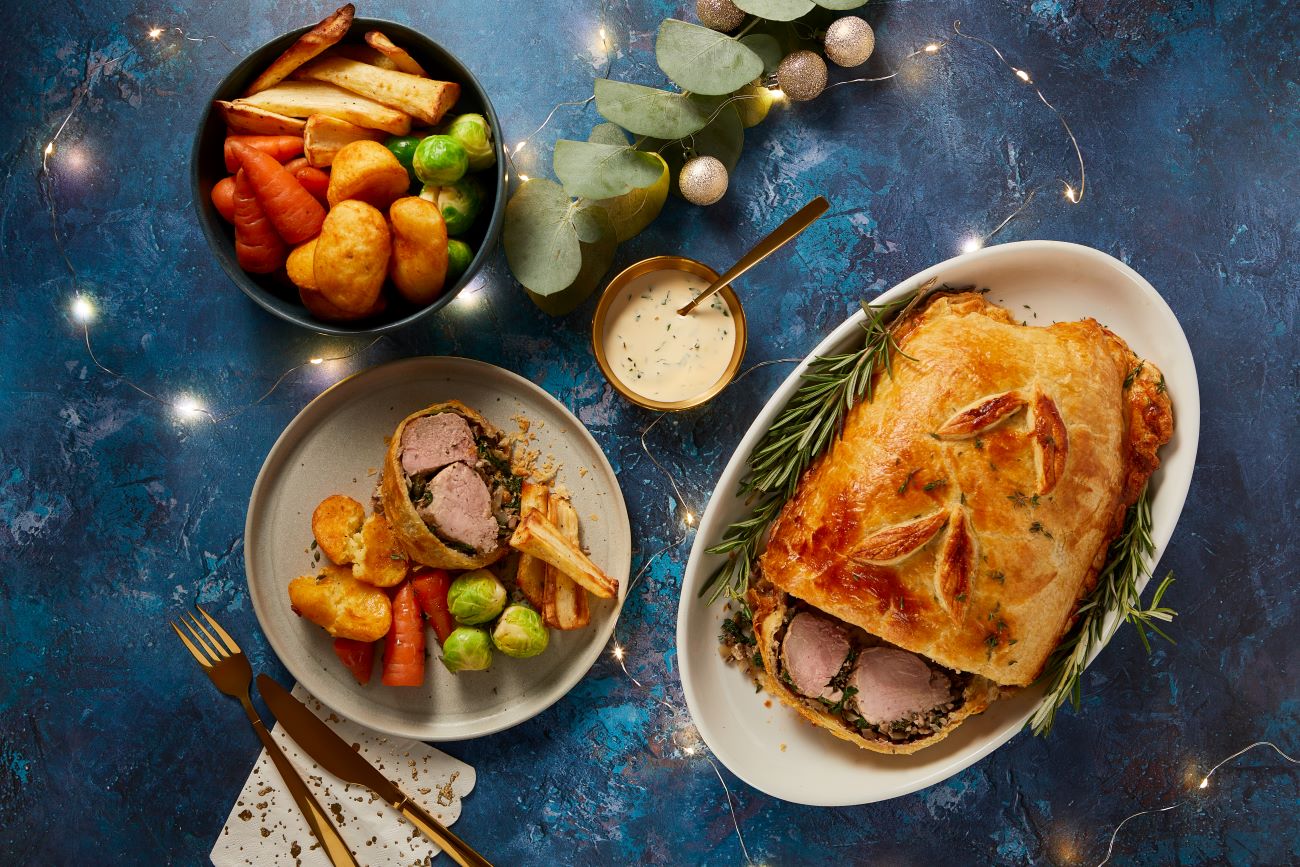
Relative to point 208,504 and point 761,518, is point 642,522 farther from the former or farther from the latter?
point 208,504

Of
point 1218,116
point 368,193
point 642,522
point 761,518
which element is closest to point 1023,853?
point 761,518

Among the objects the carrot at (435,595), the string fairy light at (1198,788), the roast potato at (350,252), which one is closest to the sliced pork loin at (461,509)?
the carrot at (435,595)

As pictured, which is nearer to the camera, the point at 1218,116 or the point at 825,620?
the point at 825,620

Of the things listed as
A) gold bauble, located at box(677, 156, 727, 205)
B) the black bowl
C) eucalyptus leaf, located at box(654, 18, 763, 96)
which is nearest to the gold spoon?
gold bauble, located at box(677, 156, 727, 205)

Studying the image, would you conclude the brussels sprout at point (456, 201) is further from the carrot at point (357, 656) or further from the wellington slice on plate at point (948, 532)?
the carrot at point (357, 656)

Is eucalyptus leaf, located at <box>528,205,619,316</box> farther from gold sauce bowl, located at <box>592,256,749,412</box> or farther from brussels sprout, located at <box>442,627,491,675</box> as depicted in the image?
brussels sprout, located at <box>442,627,491,675</box>

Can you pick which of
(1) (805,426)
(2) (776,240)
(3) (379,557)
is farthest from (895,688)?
(3) (379,557)

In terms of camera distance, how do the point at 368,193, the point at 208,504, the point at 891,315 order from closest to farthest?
1. the point at 368,193
2. the point at 891,315
3. the point at 208,504

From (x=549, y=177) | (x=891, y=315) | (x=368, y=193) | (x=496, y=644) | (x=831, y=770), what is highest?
(x=368, y=193)
